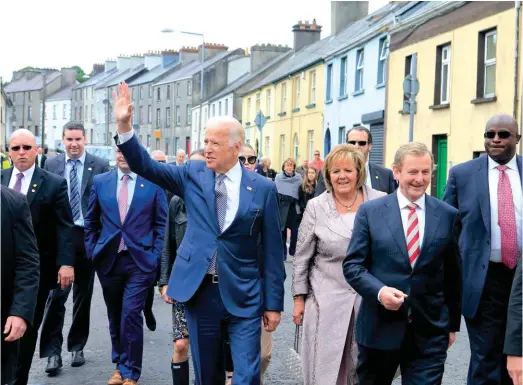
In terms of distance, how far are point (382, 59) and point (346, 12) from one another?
1467cm

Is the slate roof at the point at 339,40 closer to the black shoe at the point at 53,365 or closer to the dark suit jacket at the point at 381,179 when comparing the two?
the dark suit jacket at the point at 381,179

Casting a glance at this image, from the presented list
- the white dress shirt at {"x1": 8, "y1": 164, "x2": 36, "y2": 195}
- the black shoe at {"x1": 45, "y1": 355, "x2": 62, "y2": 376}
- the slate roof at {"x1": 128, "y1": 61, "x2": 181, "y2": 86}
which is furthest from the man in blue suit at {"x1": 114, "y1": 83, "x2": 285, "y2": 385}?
the slate roof at {"x1": 128, "y1": 61, "x2": 181, "y2": 86}

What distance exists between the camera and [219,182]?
555cm

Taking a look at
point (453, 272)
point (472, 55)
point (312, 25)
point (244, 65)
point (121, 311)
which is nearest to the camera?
point (453, 272)

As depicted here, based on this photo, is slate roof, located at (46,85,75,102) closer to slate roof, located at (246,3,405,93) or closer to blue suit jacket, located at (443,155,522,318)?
slate roof, located at (246,3,405,93)

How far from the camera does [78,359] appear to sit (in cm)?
820

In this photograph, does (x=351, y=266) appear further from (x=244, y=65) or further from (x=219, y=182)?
(x=244, y=65)

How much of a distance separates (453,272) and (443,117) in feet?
62.9

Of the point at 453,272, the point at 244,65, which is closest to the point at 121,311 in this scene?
the point at 453,272

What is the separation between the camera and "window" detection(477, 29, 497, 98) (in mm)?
21203

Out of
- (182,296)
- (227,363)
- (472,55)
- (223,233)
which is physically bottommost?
(227,363)

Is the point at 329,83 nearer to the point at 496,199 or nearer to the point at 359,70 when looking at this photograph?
the point at 359,70

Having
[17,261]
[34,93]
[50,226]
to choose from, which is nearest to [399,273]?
[17,261]

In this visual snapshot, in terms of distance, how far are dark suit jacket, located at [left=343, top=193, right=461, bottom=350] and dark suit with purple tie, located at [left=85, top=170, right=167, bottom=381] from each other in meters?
2.83
